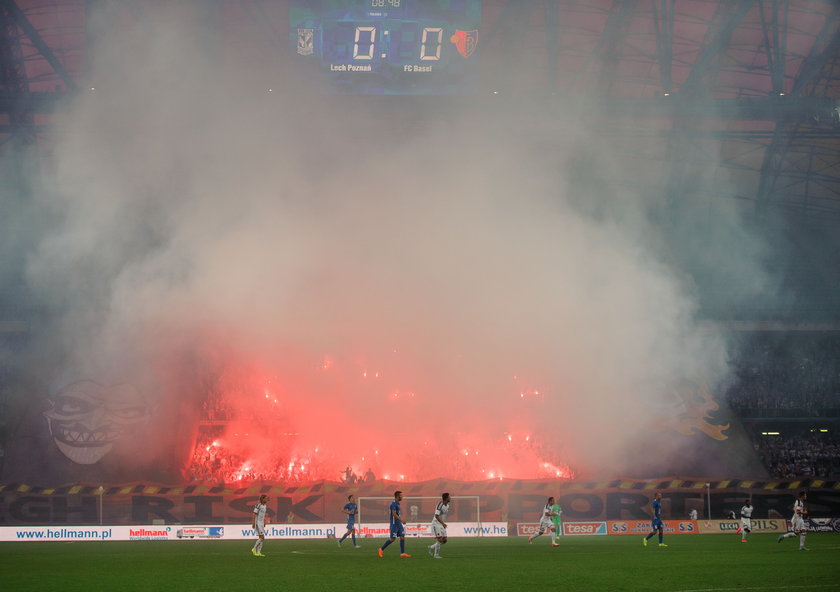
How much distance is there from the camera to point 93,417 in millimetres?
34938

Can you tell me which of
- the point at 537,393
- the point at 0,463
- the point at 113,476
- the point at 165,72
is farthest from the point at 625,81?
the point at 0,463

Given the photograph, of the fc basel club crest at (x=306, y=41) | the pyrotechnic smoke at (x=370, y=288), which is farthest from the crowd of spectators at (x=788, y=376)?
the fc basel club crest at (x=306, y=41)

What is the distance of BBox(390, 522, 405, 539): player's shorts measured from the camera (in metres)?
19.3

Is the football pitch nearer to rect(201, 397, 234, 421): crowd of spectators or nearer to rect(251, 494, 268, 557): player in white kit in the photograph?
rect(251, 494, 268, 557): player in white kit

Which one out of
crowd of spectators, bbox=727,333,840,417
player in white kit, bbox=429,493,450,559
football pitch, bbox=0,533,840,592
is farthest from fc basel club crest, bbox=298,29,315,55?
crowd of spectators, bbox=727,333,840,417

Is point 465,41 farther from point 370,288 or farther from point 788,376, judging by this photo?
point 788,376

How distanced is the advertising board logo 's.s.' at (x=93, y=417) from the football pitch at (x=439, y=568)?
1067 centimetres

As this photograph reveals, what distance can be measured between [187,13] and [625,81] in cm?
1899

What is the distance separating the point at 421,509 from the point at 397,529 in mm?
12486

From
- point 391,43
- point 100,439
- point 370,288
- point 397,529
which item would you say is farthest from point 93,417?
point 397,529

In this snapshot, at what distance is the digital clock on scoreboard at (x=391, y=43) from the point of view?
30.8m

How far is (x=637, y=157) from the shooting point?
39.6 metres

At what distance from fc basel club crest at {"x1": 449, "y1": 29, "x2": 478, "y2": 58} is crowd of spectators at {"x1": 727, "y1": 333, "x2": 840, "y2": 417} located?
21510 millimetres

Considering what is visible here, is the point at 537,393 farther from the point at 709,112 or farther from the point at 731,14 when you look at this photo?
the point at 731,14
